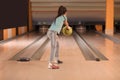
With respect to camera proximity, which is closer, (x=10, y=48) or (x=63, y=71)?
(x=63, y=71)

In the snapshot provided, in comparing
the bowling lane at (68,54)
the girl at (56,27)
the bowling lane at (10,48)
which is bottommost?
the bowling lane at (68,54)

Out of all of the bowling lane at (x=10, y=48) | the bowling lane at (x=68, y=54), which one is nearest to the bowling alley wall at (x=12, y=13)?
the bowling lane at (x=68, y=54)

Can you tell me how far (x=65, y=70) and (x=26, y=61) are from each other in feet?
4.71

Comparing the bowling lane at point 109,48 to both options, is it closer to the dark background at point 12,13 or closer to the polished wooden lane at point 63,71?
the polished wooden lane at point 63,71

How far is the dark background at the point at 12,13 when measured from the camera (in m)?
0.77

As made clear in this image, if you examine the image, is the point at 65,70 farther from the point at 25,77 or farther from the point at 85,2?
the point at 85,2

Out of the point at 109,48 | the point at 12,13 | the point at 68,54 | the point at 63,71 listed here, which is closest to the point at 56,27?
the point at 63,71

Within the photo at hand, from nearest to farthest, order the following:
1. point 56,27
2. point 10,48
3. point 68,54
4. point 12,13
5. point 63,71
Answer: point 12,13 < point 63,71 < point 56,27 < point 68,54 < point 10,48

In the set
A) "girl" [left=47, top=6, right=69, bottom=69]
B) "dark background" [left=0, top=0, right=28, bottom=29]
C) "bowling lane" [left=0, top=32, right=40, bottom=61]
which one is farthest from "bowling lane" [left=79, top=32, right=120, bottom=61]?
"dark background" [left=0, top=0, right=28, bottom=29]

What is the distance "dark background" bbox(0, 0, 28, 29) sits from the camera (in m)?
0.77

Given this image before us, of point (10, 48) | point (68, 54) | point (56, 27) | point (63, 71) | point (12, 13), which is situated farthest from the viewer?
point (10, 48)

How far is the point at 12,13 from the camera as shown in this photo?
808 millimetres

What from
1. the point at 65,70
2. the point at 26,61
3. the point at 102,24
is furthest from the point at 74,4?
the point at 65,70

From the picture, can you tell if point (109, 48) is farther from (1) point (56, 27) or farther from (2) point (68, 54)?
(1) point (56, 27)
